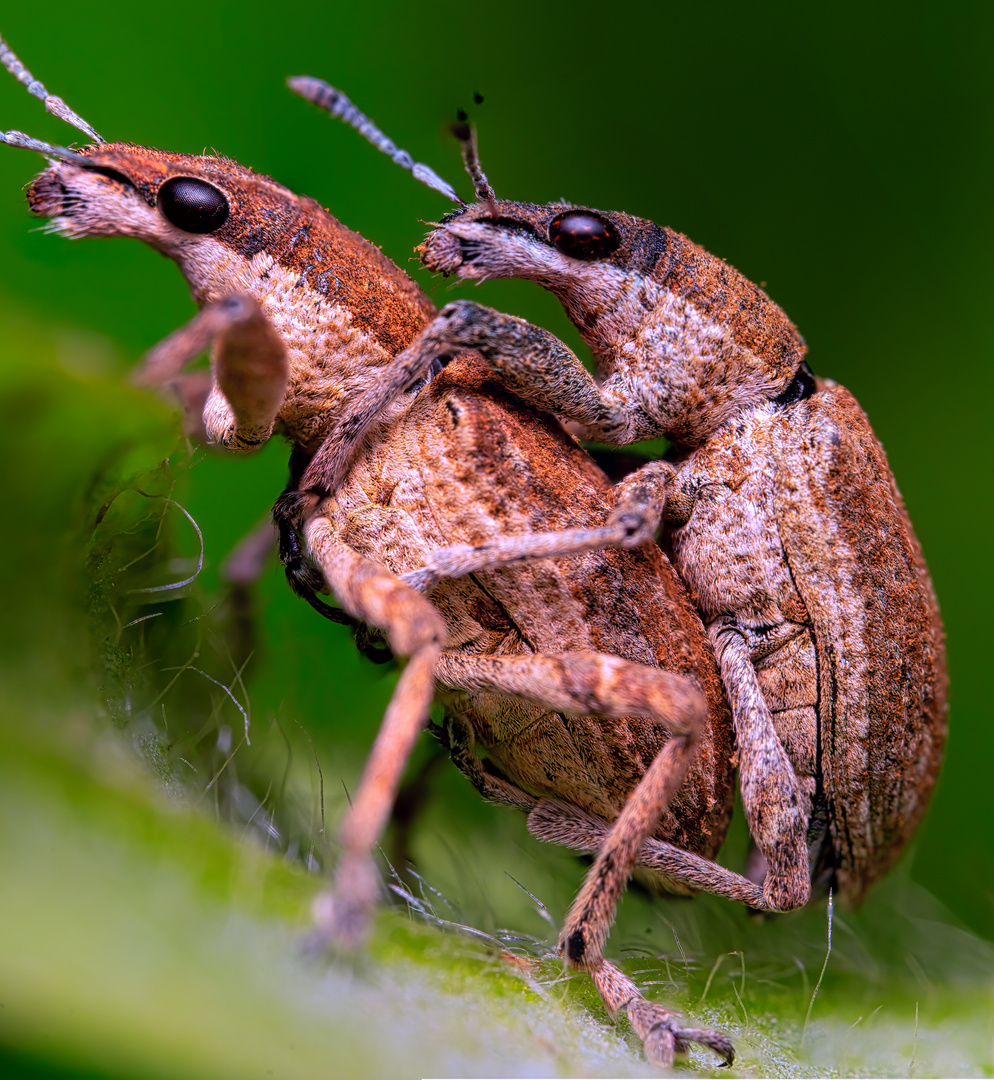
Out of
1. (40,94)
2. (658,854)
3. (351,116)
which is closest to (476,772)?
(658,854)

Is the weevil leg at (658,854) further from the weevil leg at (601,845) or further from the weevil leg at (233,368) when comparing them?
the weevil leg at (233,368)

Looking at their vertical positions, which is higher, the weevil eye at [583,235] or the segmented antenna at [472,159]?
the segmented antenna at [472,159]

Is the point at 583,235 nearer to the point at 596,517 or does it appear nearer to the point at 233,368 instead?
the point at 596,517

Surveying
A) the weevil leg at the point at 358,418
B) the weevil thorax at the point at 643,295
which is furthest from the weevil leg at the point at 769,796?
the weevil leg at the point at 358,418

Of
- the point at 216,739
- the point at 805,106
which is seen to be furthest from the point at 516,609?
the point at 805,106

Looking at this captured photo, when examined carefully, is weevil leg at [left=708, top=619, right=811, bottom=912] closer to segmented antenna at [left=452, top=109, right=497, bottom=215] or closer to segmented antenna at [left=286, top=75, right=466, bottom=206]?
segmented antenna at [left=452, top=109, right=497, bottom=215]

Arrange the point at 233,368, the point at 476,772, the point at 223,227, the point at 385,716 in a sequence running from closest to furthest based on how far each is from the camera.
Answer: the point at 385,716
the point at 233,368
the point at 223,227
the point at 476,772

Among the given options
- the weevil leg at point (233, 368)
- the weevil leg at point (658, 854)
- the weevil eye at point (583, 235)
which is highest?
the weevil eye at point (583, 235)

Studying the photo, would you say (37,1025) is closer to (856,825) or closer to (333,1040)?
(333,1040)

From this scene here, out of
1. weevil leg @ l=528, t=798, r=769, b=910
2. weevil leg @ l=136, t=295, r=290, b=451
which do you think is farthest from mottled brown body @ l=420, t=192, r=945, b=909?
weevil leg @ l=136, t=295, r=290, b=451
